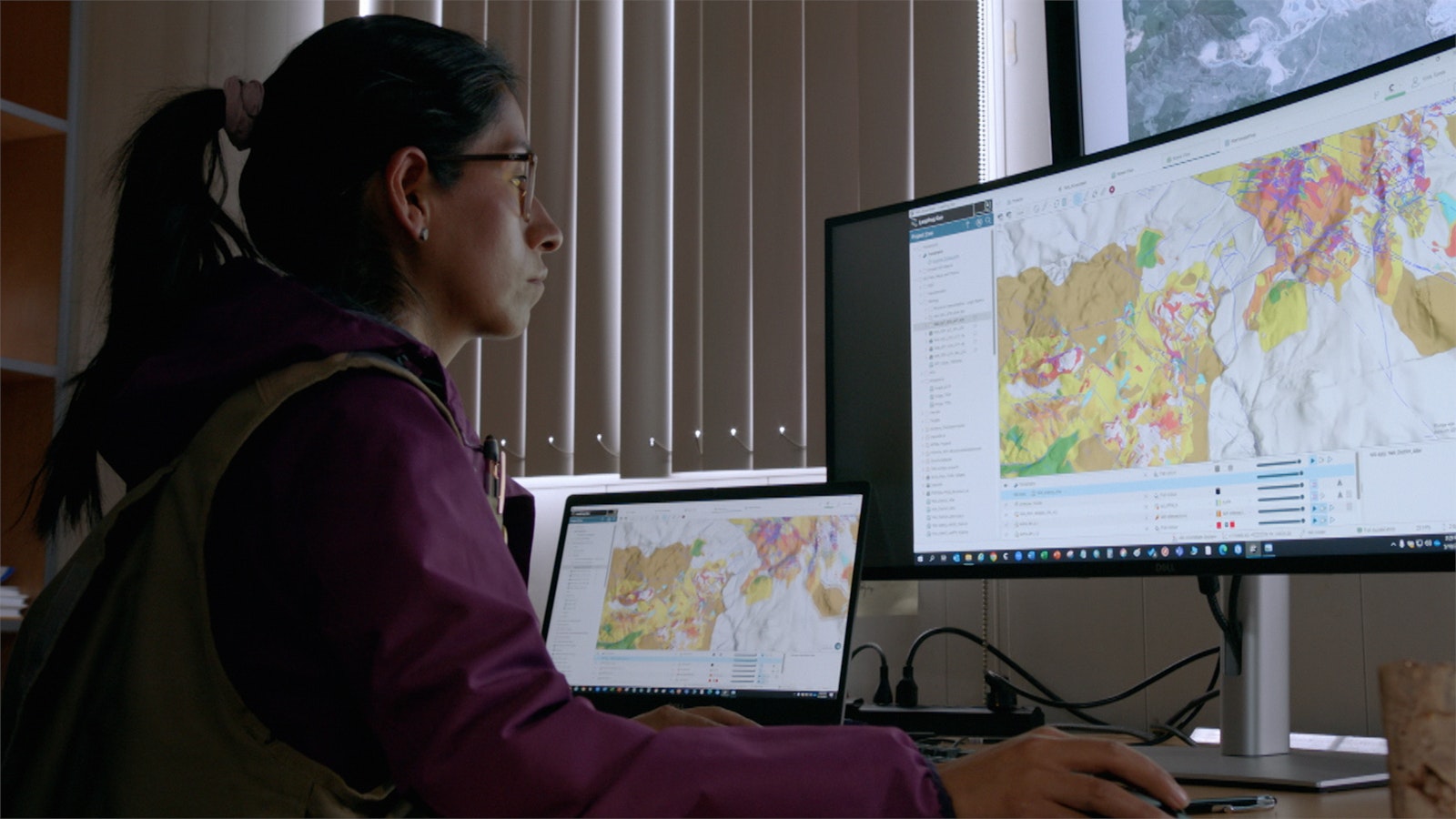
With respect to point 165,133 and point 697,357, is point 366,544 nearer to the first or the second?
point 165,133

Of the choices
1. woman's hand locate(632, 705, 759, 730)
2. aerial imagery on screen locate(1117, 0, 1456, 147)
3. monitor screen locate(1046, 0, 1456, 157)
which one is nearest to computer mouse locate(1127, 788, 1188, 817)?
woman's hand locate(632, 705, 759, 730)

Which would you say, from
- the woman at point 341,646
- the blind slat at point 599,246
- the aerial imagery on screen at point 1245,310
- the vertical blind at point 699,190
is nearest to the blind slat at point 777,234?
Result: the vertical blind at point 699,190

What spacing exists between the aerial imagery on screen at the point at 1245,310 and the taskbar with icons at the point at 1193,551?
0.25ft

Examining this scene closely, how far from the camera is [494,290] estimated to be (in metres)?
1.11

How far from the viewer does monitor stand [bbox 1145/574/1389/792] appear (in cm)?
108

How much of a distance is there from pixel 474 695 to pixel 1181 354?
→ 0.77 meters

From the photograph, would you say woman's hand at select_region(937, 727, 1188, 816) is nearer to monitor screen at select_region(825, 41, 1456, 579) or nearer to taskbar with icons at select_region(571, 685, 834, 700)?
monitor screen at select_region(825, 41, 1456, 579)

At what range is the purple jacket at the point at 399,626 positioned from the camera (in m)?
0.65

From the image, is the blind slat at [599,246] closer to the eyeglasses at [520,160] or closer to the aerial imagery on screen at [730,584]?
the aerial imagery on screen at [730,584]

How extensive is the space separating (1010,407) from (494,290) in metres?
0.53

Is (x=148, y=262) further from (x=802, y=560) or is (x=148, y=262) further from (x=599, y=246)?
(x=599, y=246)

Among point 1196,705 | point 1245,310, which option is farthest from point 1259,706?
point 1245,310

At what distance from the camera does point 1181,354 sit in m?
1.14

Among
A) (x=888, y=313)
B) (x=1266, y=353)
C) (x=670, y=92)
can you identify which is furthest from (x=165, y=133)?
(x=670, y=92)
